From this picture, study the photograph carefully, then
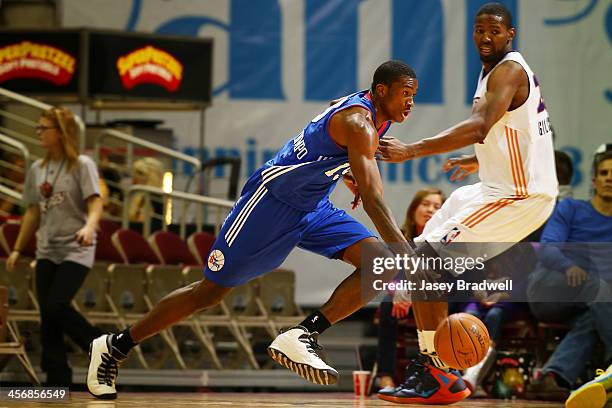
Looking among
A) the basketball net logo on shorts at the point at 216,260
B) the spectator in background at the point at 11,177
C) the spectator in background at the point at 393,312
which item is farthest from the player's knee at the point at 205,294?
the spectator in background at the point at 11,177

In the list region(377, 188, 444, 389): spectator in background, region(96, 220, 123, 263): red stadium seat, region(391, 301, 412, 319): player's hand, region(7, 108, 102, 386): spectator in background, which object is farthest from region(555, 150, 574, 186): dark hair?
region(96, 220, 123, 263): red stadium seat

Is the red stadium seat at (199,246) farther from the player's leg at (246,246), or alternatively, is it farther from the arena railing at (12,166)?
the player's leg at (246,246)

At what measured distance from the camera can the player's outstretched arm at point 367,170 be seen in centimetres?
520

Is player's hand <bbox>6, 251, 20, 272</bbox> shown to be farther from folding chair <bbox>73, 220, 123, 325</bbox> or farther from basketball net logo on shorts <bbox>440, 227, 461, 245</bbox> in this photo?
basketball net logo on shorts <bbox>440, 227, 461, 245</bbox>

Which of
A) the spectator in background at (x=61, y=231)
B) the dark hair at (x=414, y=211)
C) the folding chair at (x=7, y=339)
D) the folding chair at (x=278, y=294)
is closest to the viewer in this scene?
the folding chair at (x=7, y=339)

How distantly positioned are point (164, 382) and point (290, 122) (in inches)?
163

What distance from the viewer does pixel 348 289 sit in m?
5.76

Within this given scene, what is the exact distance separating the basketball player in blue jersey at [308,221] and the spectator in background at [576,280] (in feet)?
8.46

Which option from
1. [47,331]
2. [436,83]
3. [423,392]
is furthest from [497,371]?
[436,83]

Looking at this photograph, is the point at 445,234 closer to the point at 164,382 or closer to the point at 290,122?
the point at 164,382

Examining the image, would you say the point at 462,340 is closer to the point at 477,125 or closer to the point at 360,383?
the point at 477,125

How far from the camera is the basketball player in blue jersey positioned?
5500 millimetres

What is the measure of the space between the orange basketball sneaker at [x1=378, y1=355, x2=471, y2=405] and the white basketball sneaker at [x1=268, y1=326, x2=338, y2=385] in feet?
3.21

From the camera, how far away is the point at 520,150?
612 cm
